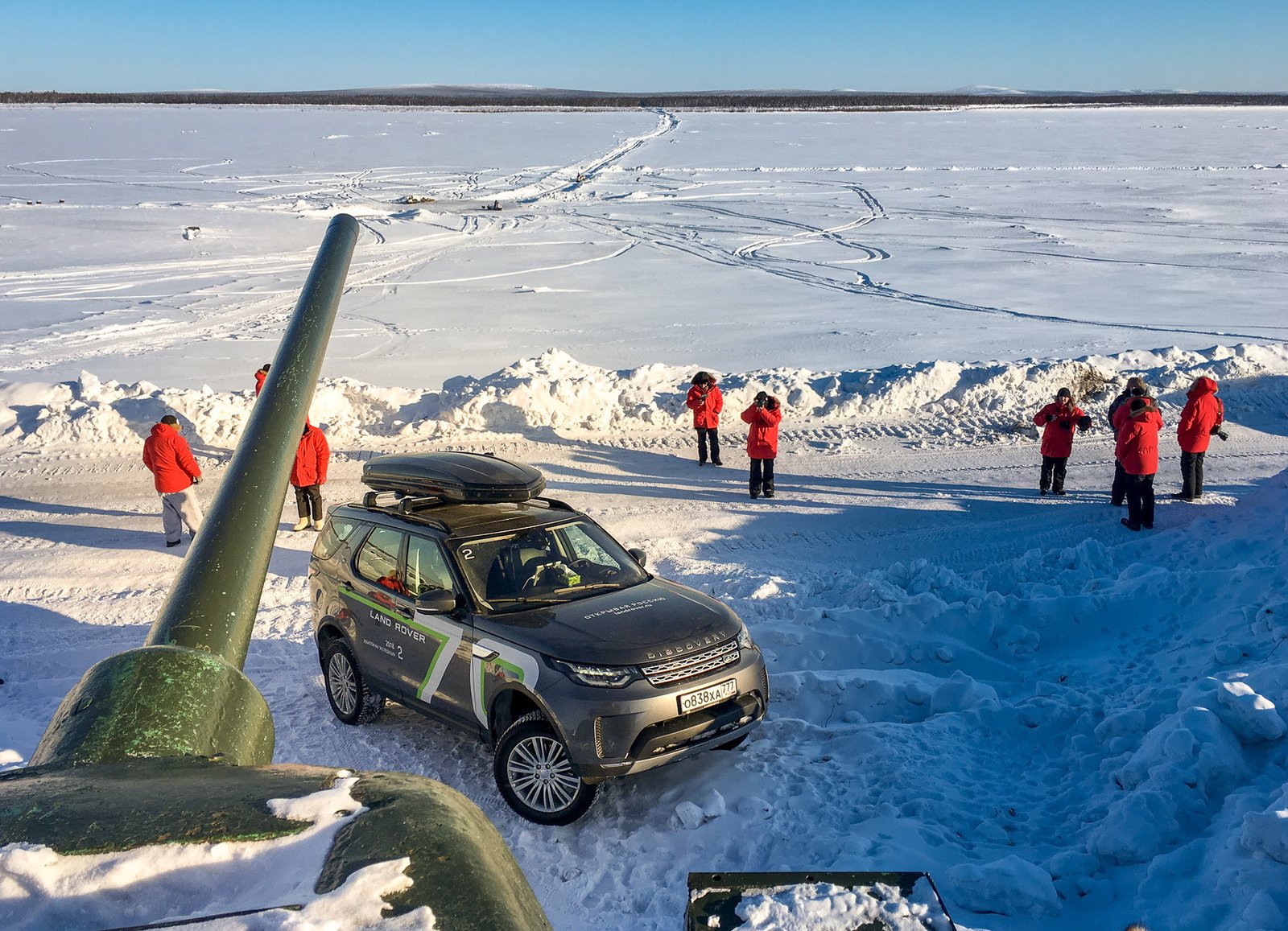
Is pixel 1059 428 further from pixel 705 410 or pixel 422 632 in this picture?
pixel 422 632

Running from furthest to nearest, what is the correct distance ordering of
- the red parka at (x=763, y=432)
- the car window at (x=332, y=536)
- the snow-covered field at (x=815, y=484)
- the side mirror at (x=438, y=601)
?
the red parka at (x=763, y=432) < the car window at (x=332, y=536) < the side mirror at (x=438, y=601) < the snow-covered field at (x=815, y=484)

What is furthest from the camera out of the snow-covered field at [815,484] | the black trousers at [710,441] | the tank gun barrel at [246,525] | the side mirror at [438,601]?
the black trousers at [710,441]

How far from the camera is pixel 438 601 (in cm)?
672

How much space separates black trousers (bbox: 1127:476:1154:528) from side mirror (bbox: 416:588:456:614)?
8254mm

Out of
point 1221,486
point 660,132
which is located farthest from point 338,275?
point 660,132

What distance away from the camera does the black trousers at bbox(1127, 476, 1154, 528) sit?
11656mm

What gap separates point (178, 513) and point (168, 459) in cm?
61

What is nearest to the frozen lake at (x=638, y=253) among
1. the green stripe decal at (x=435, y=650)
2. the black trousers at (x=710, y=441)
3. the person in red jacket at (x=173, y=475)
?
the black trousers at (x=710, y=441)

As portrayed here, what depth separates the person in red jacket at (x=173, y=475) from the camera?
11.4 metres

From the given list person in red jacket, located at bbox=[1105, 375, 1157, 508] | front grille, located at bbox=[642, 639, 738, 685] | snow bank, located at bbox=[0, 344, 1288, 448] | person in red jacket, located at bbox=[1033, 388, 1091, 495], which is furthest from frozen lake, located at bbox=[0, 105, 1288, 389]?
front grille, located at bbox=[642, 639, 738, 685]

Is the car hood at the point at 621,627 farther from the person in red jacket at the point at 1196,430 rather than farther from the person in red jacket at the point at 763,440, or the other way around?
the person in red jacket at the point at 1196,430

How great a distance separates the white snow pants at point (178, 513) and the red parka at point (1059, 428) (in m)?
9.84

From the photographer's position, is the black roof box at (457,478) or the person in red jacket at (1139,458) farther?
the person in red jacket at (1139,458)

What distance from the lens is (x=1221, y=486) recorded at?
13.1 m
